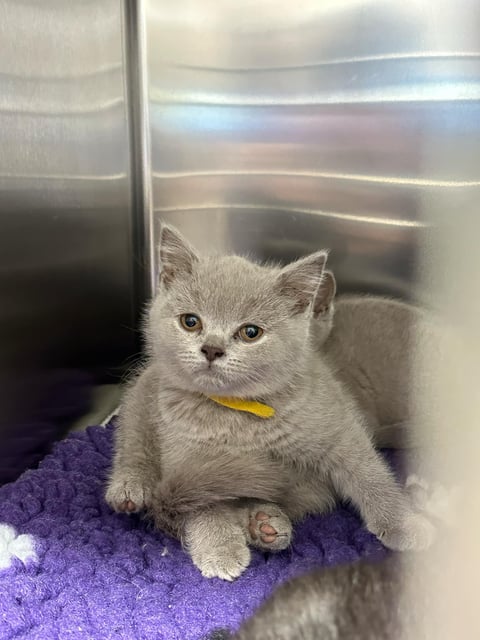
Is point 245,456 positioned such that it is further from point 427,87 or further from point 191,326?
point 427,87

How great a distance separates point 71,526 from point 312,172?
986mm

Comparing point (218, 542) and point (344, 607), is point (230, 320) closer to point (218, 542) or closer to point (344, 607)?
point (218, 542)

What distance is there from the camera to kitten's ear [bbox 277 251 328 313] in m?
1.12

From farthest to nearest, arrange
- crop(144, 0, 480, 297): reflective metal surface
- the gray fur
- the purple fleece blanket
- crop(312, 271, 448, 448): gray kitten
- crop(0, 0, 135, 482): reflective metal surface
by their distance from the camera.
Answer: crop(144, 0, 480, 297): reflective metal surface
crop(312, 271, 448, 448): gray kitten
crop(0, 0, 135, 482): reflective metal surface
the purple fleece blanket
the gray fur

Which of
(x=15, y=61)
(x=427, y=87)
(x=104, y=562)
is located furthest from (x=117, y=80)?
(x=104, y=562)

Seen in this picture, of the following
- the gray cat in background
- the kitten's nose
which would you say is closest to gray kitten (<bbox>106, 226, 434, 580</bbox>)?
the kitten's nose

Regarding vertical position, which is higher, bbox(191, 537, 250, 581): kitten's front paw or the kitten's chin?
the kitten's chin

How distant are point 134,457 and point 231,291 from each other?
383mm

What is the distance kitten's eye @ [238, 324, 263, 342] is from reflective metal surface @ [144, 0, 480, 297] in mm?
436

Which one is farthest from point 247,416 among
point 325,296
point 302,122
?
point 302,122

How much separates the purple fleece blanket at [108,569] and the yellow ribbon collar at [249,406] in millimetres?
213

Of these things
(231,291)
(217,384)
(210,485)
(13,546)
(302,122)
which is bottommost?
(13,546)

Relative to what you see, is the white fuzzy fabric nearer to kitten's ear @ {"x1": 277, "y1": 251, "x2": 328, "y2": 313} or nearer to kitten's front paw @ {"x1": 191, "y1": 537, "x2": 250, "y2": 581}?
kitten's front paw @ {"x1": 191, "y1": 537, "x2": 250, "y2": 581}

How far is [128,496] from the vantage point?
3.61ft
